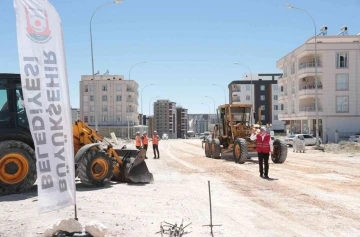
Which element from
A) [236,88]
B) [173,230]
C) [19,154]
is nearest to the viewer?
[173,230]

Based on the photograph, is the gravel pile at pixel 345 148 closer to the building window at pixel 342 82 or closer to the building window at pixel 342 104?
the building window at pixel 342 104

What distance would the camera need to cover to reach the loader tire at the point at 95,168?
11.2m

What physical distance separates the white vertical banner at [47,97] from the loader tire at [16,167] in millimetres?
4940

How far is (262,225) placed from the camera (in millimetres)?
7367

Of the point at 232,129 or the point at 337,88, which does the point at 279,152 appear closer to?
the point at 232,129

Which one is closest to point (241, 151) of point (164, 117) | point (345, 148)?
point (345, 148)

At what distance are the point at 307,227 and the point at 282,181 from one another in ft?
19.8

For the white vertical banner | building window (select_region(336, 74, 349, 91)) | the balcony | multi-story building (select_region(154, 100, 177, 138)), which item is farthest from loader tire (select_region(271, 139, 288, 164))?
multi-story building (select_region(154, 100, 177, 138))

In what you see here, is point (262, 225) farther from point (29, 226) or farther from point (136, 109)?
point (136, 109)

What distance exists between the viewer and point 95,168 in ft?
37.6

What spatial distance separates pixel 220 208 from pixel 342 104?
44.8m

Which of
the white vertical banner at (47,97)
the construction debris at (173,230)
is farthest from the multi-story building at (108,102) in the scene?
the white vertical banner at (47,97)

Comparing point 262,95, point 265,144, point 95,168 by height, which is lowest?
point 95,168

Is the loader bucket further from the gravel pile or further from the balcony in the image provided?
the balcony
